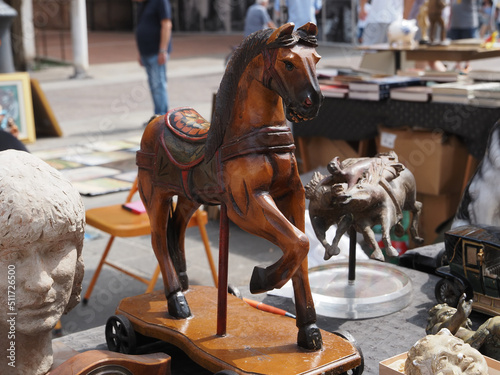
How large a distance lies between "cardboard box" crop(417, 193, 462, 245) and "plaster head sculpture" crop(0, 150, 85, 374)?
3039 millimetres

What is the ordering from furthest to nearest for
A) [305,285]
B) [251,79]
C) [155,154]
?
[155,154], [305,285], [251,79]

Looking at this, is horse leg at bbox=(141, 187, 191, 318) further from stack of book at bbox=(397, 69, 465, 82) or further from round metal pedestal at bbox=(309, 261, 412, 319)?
stack of book at bbox=(397, 69, 465, 82)

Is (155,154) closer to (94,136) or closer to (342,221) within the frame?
(342,221)

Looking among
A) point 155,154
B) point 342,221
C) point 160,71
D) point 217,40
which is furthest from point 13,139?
point 217,40

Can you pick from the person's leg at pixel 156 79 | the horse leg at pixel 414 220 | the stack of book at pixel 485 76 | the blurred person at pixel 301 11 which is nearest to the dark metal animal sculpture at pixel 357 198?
the horse leg at pixel 414 220

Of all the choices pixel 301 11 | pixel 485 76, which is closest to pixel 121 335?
pixel 485 76

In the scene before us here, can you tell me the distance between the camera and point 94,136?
7.97 m

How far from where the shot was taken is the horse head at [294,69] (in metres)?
1.71

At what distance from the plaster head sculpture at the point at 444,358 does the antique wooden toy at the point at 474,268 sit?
660 mm

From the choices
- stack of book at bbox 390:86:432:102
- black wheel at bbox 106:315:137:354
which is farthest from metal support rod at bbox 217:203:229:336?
stack of book at bbox 390:86:432:102

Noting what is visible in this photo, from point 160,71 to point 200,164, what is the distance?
19.3 ft

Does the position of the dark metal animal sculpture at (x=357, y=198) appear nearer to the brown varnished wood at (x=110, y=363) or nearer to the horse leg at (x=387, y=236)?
the horse leg at (x=387, y=236)

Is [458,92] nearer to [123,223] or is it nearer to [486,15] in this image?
[123,223]

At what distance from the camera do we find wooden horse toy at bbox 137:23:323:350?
1.73 m
